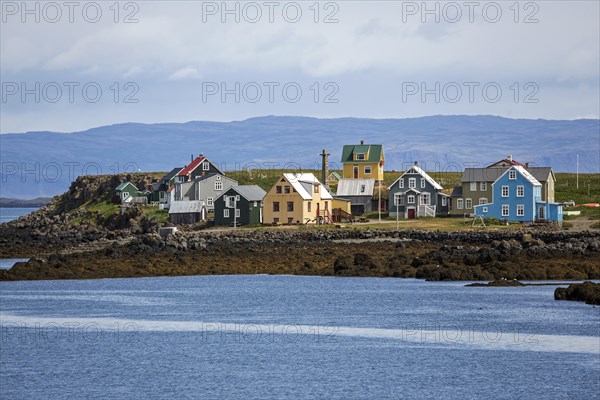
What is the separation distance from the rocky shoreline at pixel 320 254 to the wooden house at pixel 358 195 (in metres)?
13.1

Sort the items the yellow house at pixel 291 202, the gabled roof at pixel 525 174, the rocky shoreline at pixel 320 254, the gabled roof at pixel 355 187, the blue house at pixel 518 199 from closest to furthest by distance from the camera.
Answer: the rocky shoreline at pixel 320 254
the blue house at pixel 518 199
the gabled roof at pixel 525 174
the yellow house at pixel 291 202
the gabled roof at pixel 355 187

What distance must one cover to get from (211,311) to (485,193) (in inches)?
1811

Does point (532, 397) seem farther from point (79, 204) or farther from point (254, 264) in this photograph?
point (79, 204)

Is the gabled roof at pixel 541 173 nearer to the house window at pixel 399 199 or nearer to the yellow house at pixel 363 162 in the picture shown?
the house window at pixel 399 199

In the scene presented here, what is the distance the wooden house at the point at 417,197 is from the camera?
311 feet

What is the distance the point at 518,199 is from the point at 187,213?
27932mm

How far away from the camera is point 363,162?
109 meters

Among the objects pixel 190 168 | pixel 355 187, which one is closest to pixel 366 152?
pixel 355 187

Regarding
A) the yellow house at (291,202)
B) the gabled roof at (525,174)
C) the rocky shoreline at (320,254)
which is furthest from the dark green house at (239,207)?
the gabled roof at (525,174)

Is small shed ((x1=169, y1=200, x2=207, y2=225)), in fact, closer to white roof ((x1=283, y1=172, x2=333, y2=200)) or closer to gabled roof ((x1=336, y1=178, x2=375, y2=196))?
white roof ((x1=283, y1=172, x2=333, y2=200))

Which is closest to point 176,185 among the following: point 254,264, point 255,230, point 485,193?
point 255,230

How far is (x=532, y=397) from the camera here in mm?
31125

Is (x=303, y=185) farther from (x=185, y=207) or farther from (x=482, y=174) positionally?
(x=482, y=174)

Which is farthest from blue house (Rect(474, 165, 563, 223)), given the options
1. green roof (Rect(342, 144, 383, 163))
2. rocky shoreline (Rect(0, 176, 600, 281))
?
green roof (Rect(342, 144, 383, 163))
